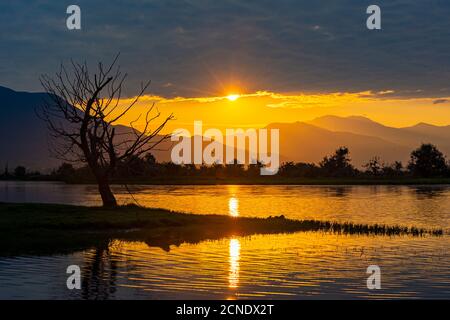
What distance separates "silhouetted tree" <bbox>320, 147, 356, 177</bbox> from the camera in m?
135

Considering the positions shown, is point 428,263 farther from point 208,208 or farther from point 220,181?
point 220,181

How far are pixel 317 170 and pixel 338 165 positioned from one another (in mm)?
4713

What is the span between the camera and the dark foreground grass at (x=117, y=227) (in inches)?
1099


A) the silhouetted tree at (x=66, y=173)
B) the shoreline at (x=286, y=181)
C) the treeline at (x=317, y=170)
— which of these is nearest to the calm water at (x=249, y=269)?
the shoreline at (x=286, y=181)

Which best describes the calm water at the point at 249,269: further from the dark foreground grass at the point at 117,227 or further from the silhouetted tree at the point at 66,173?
the silhouetted tree at the point at 66,173

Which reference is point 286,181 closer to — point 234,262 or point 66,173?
point 66,173

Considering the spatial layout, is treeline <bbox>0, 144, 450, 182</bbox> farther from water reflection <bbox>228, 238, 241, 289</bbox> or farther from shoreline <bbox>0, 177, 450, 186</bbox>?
water reflection <bbox>228, 238, 241, 289</bbox>

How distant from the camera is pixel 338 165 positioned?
135750 millimetres

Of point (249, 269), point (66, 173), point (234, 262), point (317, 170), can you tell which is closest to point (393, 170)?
point (317, 170)

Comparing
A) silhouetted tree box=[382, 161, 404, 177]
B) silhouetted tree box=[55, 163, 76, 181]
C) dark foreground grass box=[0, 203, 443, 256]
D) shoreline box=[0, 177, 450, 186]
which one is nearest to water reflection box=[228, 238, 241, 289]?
dark foreground grass box=[0, 203, 443, 256]

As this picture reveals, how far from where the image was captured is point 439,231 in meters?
35.4

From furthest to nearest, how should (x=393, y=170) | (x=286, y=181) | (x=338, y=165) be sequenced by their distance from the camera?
(x=338, y=165) → (x=393, y=170) → (x=286, y=181)

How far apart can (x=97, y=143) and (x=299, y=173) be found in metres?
95.6
